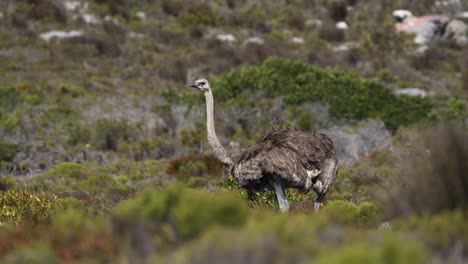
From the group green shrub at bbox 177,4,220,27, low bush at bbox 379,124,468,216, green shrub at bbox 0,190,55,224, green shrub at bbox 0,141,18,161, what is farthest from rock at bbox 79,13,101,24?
low bush at bbox 379,124,468,216

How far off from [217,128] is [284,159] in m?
11.0

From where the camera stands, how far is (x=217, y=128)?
1747cm

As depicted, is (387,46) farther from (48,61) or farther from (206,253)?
(206,253)

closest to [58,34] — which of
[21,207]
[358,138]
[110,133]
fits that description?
[110,133]

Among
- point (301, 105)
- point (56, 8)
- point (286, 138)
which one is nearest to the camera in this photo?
point (286, 138)

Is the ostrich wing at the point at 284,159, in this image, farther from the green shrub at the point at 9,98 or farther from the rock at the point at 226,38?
the rock at the point at 226,38

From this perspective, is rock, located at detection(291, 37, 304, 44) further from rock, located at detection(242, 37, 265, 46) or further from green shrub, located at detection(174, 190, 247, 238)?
green shrub, located at detection(174, 190, 247, 238)

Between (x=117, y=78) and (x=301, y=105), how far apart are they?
24.0 ft

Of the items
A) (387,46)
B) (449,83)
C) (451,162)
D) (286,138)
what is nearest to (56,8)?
(387,46)

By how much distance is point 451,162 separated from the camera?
411cm

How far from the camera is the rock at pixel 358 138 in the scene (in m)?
16.0

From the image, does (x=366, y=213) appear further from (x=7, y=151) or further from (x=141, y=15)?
(x=141, y=15)

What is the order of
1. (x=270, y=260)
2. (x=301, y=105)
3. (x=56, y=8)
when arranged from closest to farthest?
1. (x=270, y=260)
2. (x=301, y=105)
3. (x=56, y=8)

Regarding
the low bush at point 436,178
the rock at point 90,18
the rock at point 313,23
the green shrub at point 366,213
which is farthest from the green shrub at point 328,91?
the low bush at point 436,178
